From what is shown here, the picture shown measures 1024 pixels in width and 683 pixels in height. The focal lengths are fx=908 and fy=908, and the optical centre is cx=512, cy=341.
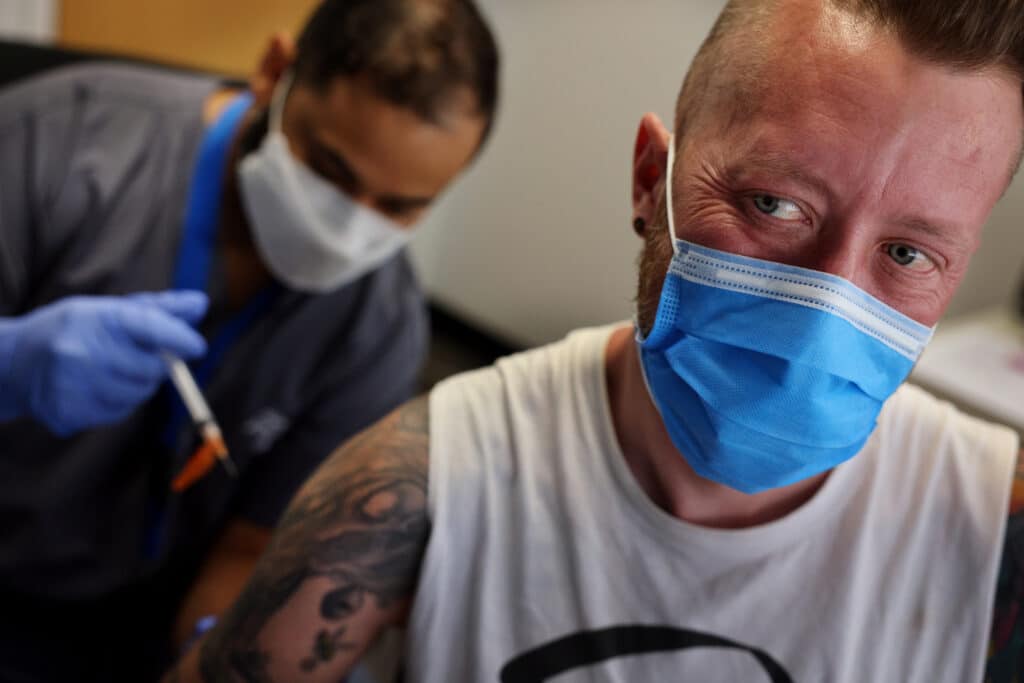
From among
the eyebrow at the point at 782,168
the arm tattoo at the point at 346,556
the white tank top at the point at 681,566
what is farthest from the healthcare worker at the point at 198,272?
the eyebrow at the point at 782,168

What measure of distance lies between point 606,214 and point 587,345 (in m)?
0.24

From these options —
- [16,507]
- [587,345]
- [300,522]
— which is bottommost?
[16,507]

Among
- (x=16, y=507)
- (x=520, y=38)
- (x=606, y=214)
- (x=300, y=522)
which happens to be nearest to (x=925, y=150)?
(x=606, y=214)

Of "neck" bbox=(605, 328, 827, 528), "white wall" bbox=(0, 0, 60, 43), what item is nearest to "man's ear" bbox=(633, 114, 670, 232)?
"neck" bbox=(605, 328, 827, 528)

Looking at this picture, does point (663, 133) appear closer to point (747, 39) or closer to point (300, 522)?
point (747, 39)

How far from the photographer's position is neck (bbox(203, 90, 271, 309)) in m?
1.47

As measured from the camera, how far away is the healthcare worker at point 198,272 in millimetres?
1318

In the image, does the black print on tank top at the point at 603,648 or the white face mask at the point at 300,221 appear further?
the white face mask at the point at 300,221

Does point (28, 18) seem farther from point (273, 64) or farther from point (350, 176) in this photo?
point (350, 176)

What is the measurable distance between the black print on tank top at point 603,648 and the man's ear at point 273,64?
103cm

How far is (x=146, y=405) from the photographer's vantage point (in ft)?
4.68

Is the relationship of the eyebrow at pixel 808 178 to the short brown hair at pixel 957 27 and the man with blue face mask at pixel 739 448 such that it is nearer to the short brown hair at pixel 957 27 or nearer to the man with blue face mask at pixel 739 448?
the man with blue face mask at pixel 739 448

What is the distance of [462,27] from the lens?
4.46 ft

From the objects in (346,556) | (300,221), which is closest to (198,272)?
(300,221)
